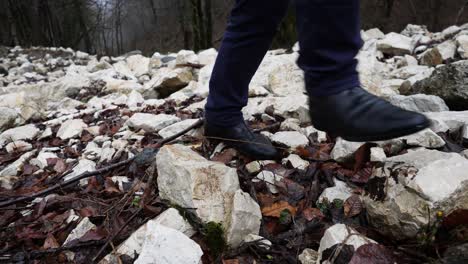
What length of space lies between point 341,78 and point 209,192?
17.8 inches

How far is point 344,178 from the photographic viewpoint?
111 centimetres

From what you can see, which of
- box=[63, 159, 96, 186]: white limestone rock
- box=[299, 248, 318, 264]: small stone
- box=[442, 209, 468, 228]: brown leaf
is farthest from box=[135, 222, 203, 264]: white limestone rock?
box=[63, 159, 96, 186]: white limestone rock

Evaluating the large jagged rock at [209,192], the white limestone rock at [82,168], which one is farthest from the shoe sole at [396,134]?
the white limestone rock at [82,168]

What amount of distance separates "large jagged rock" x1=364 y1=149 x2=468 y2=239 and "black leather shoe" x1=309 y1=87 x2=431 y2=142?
0.17m

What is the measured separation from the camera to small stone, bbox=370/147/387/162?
1.09 metres

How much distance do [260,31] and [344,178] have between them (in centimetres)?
53

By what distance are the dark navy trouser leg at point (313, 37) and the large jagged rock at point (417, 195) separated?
274 millimetres

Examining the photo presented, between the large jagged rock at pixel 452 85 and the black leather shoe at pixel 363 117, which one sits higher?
the black leather shoe at pixel 363 117

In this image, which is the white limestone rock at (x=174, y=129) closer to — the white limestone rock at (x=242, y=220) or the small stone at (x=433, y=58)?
the white limestone rock at (x=242, y=220)

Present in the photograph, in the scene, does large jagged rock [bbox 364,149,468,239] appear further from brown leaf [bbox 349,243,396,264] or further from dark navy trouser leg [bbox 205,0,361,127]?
dark navy trouser leg [bbox 205,0,361,127]

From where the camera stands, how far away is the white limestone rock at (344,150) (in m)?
1.14

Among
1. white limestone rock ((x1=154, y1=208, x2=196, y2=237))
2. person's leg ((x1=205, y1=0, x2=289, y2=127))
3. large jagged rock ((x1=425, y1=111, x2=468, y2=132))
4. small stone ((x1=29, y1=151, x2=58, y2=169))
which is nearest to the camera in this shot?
white limestone rock ((x1=154, y1=208, x2=196, y2=237))

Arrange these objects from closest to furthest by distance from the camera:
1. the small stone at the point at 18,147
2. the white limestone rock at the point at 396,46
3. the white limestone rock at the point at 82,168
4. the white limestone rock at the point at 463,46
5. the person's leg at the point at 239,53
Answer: the person's leg at the point at 239,53
the white limestone rock at the point at 82,168
the small stone at the point at 18,147
the white limestone rock at the point at 463,46
the white limestone rock at the point at 396,46

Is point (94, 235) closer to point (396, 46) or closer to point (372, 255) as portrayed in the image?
point (372, 255)
